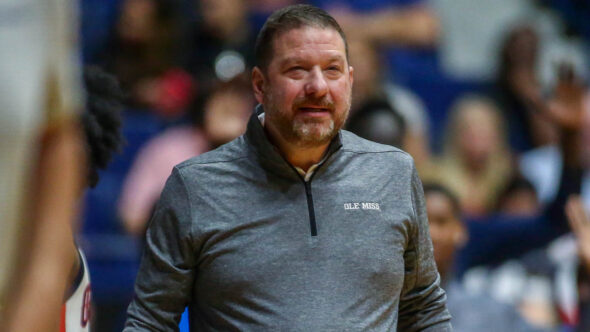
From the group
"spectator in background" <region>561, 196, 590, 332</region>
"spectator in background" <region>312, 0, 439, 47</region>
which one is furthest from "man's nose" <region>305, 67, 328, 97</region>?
"spectator in background" <region>312, 0, 439, 47</region>

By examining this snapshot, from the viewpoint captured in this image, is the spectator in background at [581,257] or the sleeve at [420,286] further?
the spectator in background at [581,257]

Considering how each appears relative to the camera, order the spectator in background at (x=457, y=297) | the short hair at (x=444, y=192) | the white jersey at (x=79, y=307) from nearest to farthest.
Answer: the white jersey at (x=79, y=307)
the spectator in background at (x=457, y=297)
the short hair at (x=444, y=192)

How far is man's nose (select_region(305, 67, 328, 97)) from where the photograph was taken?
8.70 feet

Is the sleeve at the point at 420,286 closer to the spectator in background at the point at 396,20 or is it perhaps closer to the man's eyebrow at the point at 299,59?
the man's eyebrow at the point at 299,59

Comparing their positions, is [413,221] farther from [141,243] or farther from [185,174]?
[141,243]

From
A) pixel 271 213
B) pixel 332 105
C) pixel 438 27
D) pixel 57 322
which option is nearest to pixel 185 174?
pixel 271 213

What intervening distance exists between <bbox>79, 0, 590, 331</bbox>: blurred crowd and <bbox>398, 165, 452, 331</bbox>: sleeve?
1336 mm

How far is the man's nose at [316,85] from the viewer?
2652mm

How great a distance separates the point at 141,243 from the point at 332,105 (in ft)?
7.89

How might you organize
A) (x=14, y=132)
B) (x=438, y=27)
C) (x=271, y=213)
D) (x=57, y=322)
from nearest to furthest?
(x=14, y=132) → (x=57, y=322) → (x=271, y=213) → (x=438, y=27)

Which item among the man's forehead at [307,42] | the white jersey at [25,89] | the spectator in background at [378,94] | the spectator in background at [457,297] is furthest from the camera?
the spectator in background at [378,94]

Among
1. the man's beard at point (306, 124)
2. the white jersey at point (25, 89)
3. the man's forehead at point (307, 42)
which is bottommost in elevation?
the man's beard at point (306, 124)

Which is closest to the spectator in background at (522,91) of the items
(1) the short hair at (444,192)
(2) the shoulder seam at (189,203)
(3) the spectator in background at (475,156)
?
(3) the spectator in background at (475,156)

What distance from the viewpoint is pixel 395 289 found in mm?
2686
